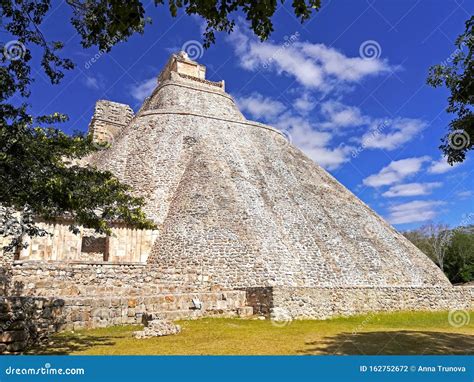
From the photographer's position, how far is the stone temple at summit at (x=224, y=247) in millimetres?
14742

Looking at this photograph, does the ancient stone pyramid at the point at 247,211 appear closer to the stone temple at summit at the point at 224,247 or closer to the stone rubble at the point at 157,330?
the stone temple at summit at the point at 224,247

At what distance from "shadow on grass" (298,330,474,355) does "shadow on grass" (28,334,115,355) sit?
4626mm

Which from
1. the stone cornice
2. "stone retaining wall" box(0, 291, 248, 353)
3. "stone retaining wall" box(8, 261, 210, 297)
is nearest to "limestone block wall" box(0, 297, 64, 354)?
"stone retaining wall" box(0, 291, 248, 353)

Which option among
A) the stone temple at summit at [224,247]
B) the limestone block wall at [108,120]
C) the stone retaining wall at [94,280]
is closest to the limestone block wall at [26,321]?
the stone temple at summit at [224,247]

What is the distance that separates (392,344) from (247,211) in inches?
489

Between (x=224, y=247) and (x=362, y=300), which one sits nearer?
(x=362, y=300)

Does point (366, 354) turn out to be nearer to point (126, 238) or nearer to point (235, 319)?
point (235, 319)

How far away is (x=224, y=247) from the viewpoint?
1852cm

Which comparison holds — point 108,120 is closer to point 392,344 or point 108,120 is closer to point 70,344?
point 70,344

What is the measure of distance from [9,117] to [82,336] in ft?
18.4

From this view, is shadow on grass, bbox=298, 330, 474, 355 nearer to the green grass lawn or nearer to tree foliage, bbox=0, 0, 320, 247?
the green grass lawn

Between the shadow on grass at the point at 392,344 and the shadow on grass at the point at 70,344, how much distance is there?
463 cm

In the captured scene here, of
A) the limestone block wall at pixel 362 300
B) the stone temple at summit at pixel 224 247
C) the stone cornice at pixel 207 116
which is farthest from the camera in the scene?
the stone cornice at pixel 207 116

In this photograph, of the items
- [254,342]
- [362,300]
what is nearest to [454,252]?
[362,300]
